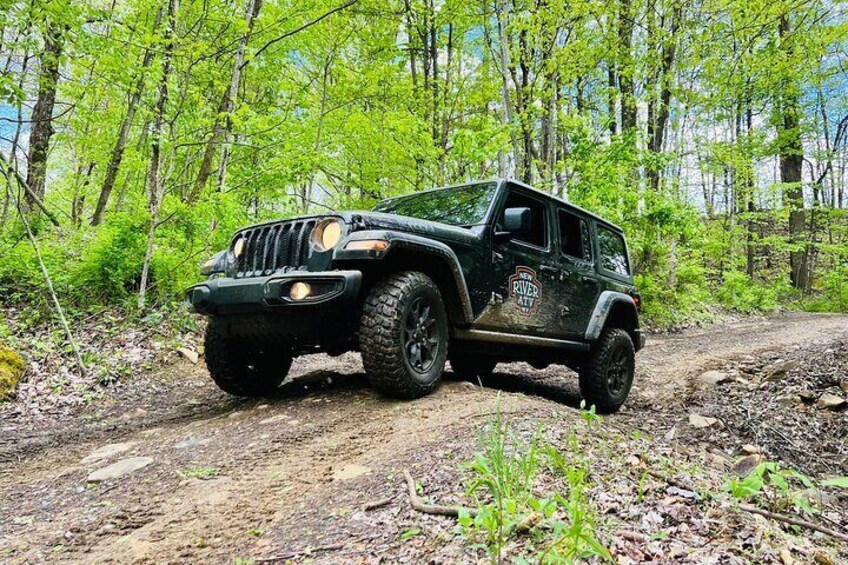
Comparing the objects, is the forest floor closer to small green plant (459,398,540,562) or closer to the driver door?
small green plant (459,398,540,562)

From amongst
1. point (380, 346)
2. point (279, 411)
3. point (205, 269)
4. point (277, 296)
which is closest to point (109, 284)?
point (205, 269)

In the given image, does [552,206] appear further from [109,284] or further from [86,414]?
[109,284]

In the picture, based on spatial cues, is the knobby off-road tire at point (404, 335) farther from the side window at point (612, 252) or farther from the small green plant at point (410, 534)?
the side window at point (612, 252)

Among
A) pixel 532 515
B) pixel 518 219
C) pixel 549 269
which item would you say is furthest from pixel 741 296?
pixel 532 515

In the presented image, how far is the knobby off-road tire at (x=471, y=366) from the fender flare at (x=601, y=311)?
129cm

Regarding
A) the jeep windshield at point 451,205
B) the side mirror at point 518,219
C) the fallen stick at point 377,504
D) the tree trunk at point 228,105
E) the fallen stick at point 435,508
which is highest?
the tree trunk at point 228,105

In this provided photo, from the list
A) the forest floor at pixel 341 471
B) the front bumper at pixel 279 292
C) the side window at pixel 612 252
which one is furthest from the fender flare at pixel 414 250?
the side window at pixel 612 252

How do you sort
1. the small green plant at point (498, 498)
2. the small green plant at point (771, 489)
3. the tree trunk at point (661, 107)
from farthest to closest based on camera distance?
the tree trunk at point (661, 107) < the small green plant at point (771, 489) < the small green plant at point (498, 498)

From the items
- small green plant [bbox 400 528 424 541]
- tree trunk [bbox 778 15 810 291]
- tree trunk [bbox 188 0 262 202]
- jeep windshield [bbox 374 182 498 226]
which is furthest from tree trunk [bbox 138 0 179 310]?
tree trunk [bbox 778 15 810 291]

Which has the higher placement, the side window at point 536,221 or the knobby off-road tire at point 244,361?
the side window at point 536,221

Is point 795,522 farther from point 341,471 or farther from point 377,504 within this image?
point 341,471

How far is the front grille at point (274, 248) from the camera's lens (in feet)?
11.2

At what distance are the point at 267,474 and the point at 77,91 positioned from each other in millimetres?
8588

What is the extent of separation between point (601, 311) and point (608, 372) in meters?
0.61
